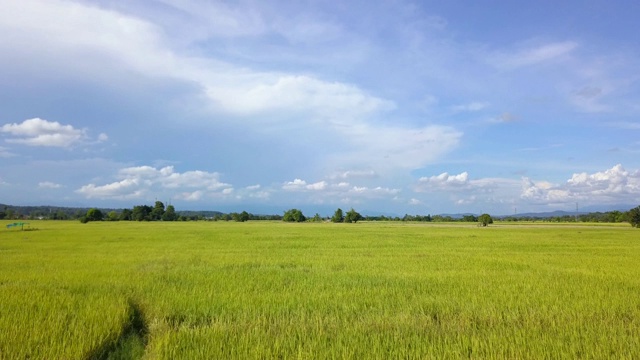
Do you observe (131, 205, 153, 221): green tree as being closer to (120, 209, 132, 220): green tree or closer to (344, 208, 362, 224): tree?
(120, 209, 132, 220): green tree

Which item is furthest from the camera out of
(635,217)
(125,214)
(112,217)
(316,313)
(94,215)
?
(125,214)

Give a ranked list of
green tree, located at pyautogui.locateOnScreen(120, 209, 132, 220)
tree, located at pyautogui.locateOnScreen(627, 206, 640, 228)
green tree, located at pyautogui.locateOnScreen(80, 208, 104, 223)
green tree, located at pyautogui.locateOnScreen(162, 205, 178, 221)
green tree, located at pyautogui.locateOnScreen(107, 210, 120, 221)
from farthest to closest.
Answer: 1. green tree, located at pyautogui.locateOnScreen(162, 205, 178, 221)
2. green tree, located at pyautogui.locateOnScreen(120, 209, 132, 220)
3. green tree, located at pyautogui.locateOnScreen(107, 210, 120, 221)
4. green tree, located at pyautogui.locateOnScreen(80, 208, 104, 223)
5. tree, located at pyautogui.locateOnScreen(627, 206, 640, 228)

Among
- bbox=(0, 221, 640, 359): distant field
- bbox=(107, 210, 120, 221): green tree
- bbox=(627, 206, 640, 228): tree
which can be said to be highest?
bbox=(627, 206, 640, 228): tree

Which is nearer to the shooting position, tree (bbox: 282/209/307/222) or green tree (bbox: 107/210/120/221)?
green tree (bbox: 107/210/120/221)

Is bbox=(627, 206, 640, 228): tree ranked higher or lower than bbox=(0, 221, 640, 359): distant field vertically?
higher

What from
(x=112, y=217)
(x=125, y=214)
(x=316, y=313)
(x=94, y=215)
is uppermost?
(x=125, y=214)

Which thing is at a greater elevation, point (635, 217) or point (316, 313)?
point (635, 217)

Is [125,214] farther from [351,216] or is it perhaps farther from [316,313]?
[316,313]

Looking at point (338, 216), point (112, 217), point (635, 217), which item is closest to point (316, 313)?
point (635, 217)

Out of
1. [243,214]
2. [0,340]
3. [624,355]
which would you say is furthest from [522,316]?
[243,214]

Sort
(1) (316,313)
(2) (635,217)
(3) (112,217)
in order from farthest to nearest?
(3) (112,217) < (2) (635,217) < (1) (316,313)

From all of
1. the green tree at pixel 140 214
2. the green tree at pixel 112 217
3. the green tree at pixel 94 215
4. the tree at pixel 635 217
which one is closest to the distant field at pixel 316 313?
the tree at pixel 635 217

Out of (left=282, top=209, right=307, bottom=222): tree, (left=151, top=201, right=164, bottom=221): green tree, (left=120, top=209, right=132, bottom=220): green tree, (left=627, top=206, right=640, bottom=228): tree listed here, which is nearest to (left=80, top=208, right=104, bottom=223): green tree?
A: (left=120, top=209, right=132, bottom=220): green tree

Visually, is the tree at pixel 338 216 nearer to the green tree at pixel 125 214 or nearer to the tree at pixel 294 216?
the tree at pixel 294 216
